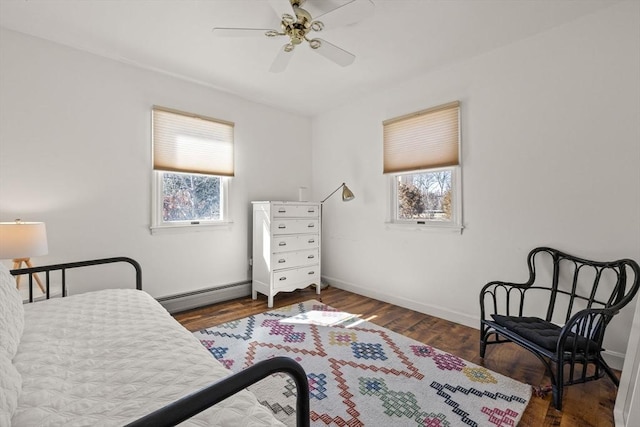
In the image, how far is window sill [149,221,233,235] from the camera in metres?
3.04

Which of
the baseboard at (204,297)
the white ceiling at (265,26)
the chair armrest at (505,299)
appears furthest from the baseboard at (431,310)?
the white ceiling at (265,26)

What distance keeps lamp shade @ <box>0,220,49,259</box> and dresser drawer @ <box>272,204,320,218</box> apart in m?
1.95

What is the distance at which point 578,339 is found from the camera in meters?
1.74

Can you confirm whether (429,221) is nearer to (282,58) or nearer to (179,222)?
(282,58)

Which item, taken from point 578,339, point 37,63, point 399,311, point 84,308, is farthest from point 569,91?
point 37,63

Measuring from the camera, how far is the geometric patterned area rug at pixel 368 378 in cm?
161

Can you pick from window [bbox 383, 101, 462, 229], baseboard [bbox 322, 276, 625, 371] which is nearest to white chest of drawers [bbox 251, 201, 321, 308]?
baseboard [bbox 322, 276, 625, 371]

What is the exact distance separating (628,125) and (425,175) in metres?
1.53

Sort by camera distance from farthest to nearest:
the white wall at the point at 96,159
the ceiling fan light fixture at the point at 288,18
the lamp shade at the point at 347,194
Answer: the lamp shade at the point at 347,194, the white wall at the point at 96,159, the ceiling fan light fixture at the point at 288,18

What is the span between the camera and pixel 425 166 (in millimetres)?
3041

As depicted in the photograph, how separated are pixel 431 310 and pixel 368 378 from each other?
139 cm

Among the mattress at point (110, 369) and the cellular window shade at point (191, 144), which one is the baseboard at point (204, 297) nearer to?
the cellular window shade at point (191, 144)

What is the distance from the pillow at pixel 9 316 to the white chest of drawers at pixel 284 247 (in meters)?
2.17

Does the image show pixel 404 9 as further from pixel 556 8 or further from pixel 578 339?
pixel 578 339
